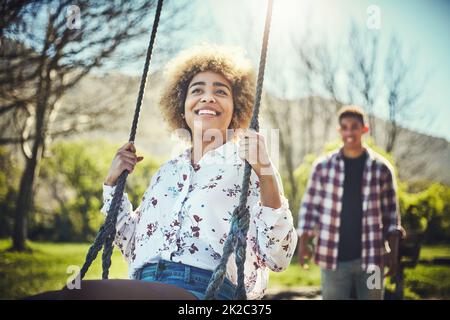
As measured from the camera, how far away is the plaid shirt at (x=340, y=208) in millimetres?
3037

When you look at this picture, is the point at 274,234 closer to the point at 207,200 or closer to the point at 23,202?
the point at 207,200

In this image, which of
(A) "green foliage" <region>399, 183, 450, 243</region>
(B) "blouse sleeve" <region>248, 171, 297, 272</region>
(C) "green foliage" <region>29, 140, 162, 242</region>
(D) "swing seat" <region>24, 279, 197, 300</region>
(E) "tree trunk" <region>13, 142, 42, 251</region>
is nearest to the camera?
(D) "swing seat" <region>24, 279, 197, 300</region>

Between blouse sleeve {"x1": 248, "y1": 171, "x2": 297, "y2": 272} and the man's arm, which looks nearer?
blouse sleeve {"x1": 248, "y1": 171, "x2": 297, "y2": 272}

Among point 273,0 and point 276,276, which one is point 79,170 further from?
point 273,0

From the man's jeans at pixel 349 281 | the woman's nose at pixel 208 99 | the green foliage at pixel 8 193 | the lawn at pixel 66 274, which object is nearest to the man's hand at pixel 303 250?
the man's jeans at pixel 349 281

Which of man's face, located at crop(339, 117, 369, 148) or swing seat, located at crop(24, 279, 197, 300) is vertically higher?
man's face, located at crop(339, 117, 369, 148)

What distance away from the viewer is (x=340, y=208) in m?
3.26

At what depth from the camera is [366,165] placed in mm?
3219

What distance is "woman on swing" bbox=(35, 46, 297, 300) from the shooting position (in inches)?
55.9

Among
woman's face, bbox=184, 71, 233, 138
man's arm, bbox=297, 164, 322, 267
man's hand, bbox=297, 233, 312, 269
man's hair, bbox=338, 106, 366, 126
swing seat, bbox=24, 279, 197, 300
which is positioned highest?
man's hair, bbox=338, 106, 366, 126

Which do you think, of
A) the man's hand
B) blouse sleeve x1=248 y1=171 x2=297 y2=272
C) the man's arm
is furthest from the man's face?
blouse sleeve x1=248 y1=171 x2=297 y2=272

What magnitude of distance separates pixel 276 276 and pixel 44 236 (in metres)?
6.68

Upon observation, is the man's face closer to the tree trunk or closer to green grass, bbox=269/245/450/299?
green grass, bbox=269/245/450/299

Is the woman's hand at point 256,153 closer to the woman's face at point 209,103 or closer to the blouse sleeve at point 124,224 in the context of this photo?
the woman's face at point 209,103
